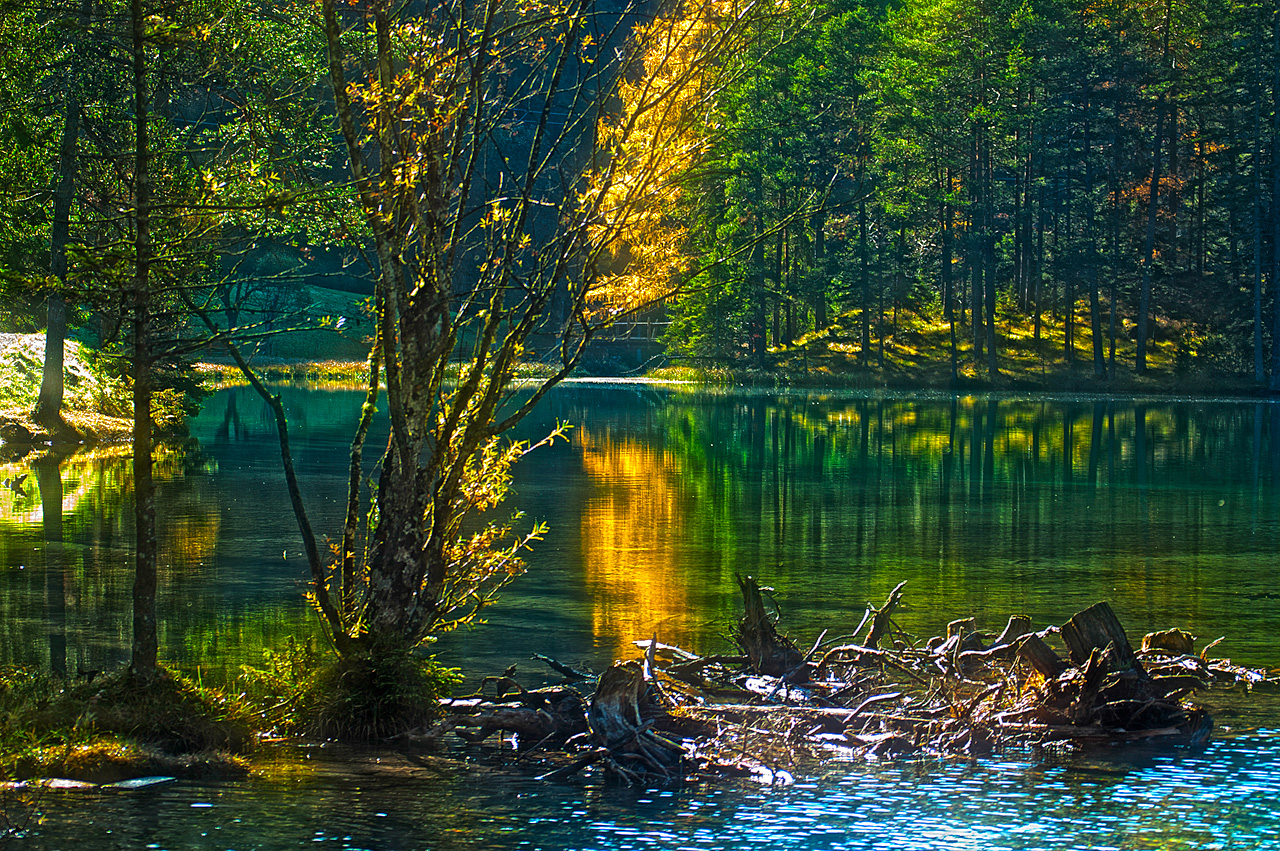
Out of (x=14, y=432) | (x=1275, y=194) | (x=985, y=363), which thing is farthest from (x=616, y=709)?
(x=1275, y=194)

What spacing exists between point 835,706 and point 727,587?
16.8 ft

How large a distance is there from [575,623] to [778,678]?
3.16 metres

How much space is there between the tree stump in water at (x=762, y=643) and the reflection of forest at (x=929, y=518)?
1.71 m

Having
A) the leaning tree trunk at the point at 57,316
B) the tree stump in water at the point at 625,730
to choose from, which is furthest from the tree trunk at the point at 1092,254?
the tree stump in water at the point at 625,730

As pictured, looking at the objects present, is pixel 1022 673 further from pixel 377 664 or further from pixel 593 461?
pixel 593 461

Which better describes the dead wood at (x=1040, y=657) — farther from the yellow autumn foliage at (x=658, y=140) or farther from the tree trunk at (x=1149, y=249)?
the tree trunk at (x=1149, y=249)

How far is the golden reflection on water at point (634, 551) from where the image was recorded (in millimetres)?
13211

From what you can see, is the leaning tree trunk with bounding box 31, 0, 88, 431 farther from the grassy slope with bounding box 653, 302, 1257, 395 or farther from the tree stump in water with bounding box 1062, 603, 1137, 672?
the grassy slope with bounding box 653, 302, 1257, 395

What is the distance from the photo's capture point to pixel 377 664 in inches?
368

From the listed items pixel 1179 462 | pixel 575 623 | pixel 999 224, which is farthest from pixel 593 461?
pixel 999 224

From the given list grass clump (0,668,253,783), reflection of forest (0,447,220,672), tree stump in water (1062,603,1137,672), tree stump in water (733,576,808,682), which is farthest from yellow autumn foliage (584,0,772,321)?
reflection of forest (0,447,220,672)

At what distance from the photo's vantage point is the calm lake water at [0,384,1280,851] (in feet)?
25.6

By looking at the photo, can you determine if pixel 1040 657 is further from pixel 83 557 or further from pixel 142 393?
pixel 83 557

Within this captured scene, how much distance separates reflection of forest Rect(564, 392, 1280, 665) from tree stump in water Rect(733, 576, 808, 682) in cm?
171
